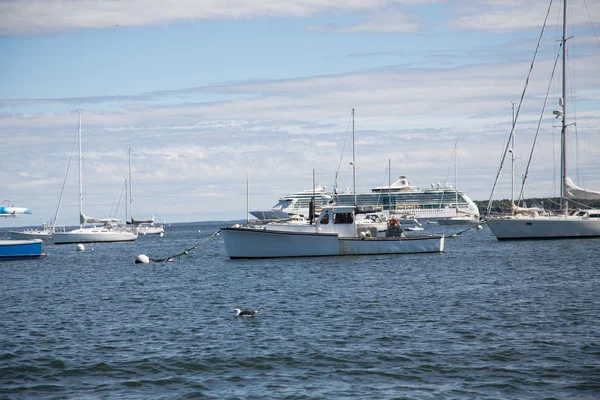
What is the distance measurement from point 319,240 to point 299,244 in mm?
1121

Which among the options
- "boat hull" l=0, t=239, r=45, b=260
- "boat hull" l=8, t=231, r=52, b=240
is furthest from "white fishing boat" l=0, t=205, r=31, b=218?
"boat hull" l=8, t=231, r=52, b=240

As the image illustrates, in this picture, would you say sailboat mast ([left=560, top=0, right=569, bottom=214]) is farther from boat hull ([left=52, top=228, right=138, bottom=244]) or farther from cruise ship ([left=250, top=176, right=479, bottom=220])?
cruise ship ([left=250, top=176, right=479, bottom=220])

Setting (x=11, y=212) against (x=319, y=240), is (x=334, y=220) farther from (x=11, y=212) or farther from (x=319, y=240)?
(x=11, y=212)

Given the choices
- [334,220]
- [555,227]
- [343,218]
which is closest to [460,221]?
[555,227]

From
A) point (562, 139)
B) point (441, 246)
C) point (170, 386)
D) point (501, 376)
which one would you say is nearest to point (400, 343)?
point (501, 376)

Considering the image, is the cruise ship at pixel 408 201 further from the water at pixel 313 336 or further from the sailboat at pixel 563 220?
the water at pixel 313 336

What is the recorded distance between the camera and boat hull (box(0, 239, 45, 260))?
47344 mm

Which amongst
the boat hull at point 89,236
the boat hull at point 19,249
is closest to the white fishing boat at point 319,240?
the boat hull at point 19,249

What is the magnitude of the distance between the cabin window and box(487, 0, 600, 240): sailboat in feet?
65.2

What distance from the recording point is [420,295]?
26391mm

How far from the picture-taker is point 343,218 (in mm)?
40875

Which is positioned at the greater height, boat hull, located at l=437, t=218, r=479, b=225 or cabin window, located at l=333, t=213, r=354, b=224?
cabin window, located at l=333, t=213, r=354, b=224

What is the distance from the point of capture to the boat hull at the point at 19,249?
1864 inches

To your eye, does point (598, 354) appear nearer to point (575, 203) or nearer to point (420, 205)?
point (575, 203)
